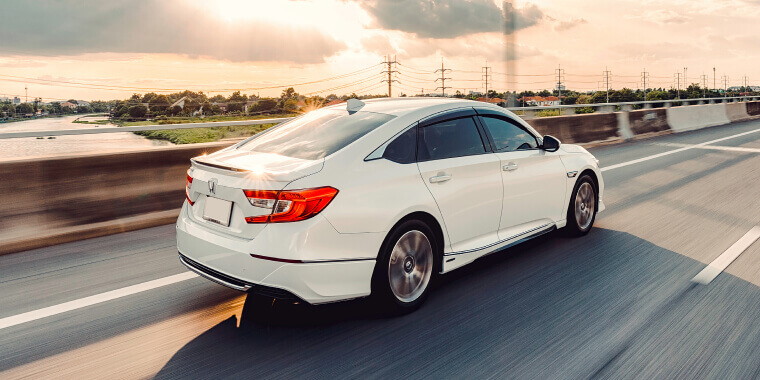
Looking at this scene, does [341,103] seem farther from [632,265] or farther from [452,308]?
[632,265]

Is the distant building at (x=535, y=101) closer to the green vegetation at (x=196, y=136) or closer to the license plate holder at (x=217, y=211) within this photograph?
the green vegetation at (x=196, y=136)

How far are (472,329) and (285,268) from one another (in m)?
1.36

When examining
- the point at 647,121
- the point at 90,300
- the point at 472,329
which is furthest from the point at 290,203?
the point at 647,121

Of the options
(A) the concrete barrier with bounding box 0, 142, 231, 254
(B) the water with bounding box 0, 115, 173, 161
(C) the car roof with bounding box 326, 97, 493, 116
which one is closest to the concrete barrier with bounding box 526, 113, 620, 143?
(B) the water with bounding box 0, 115, 173, 161

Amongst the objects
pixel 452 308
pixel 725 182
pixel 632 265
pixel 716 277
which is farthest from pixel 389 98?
pixel 725 182

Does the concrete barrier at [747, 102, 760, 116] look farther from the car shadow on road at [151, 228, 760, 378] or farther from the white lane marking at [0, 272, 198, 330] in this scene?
the white lane marking at [0, 272, 198, 330]

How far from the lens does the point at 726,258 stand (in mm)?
5918

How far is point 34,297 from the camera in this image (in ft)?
16.4

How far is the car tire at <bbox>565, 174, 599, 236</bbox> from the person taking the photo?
21.3 ft

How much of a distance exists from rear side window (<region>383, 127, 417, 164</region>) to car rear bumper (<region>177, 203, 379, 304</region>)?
69 cm

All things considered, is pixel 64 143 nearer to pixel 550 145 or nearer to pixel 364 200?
pixel 364 200

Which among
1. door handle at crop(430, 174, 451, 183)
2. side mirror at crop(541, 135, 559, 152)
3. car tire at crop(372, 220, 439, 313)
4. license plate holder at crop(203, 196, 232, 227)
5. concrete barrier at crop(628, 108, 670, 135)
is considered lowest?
car tire at crop(372, 220, 439, 313)

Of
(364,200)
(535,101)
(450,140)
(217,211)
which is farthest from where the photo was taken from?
(535,101)

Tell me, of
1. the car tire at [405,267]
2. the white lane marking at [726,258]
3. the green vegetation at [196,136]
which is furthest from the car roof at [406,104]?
the green vegetation at [196,136]
